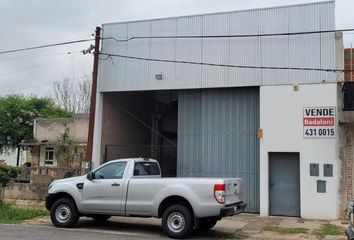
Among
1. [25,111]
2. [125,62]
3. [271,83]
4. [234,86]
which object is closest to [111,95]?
[125,62]

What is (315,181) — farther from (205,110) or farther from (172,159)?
(172,159)

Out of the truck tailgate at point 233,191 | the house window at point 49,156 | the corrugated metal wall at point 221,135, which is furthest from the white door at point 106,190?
the house window at point 49,156

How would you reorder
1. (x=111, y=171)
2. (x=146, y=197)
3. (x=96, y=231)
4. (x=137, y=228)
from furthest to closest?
(x=137, y=228), (x=111, y=171), (x=96, y=231), (x=146, y=197)

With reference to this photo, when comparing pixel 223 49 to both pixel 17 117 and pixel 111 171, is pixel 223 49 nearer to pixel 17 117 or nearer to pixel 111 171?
pixel 111 171

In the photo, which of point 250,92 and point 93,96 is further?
point 93,96

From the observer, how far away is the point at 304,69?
16.7m

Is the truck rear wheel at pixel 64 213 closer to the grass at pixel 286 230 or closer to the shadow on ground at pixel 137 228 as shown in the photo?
the shadow on ground at pixel 137 228

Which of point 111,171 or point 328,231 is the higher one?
point 111,171

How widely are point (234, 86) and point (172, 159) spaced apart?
16.1ft

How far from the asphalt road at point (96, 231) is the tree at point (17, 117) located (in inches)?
934

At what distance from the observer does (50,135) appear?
30.7m

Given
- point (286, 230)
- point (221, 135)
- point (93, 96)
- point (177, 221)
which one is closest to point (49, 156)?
point (93, 96)

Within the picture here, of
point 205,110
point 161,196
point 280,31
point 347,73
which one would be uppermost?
point 280,31

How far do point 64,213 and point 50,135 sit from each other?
17.7 metres
